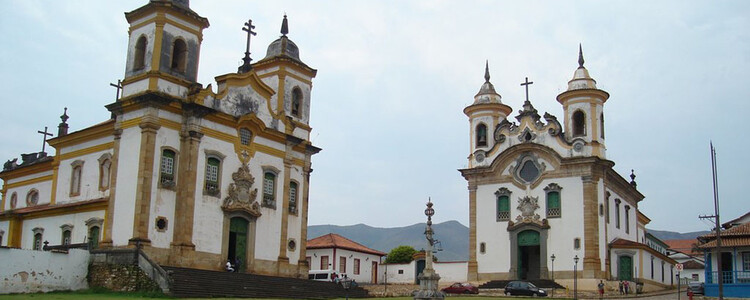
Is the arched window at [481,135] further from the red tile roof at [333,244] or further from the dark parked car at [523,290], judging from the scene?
the red tile roof at [333,244]

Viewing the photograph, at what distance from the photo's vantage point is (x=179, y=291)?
28.5m

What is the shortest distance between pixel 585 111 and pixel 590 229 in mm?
7343

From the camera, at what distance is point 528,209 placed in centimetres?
4753

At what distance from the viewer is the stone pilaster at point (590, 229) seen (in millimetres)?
44347

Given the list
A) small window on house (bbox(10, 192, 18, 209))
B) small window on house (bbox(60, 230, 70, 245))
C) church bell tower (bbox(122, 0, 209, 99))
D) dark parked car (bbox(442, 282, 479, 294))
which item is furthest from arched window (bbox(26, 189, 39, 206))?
dark parked car (bbox(442, 282, 479, 294))

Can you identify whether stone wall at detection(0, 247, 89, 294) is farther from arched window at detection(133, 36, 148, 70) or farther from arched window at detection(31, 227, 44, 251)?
arched window at detection(133, 36, 148, 70)

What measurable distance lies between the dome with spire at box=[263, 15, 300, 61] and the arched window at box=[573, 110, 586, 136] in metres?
17.8

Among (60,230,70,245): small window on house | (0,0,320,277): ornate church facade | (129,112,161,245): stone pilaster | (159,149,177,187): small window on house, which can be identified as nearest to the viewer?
(129,112,161,245): stone pilaster

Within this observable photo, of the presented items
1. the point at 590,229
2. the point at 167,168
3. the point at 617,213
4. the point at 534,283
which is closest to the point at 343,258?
the point at 534,283

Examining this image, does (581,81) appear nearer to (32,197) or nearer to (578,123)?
(578,123)

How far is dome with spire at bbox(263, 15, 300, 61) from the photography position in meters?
40.3

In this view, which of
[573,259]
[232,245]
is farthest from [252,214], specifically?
[573,259]

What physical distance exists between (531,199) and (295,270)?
1628cm

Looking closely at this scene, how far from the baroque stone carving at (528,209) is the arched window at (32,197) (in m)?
27.3
